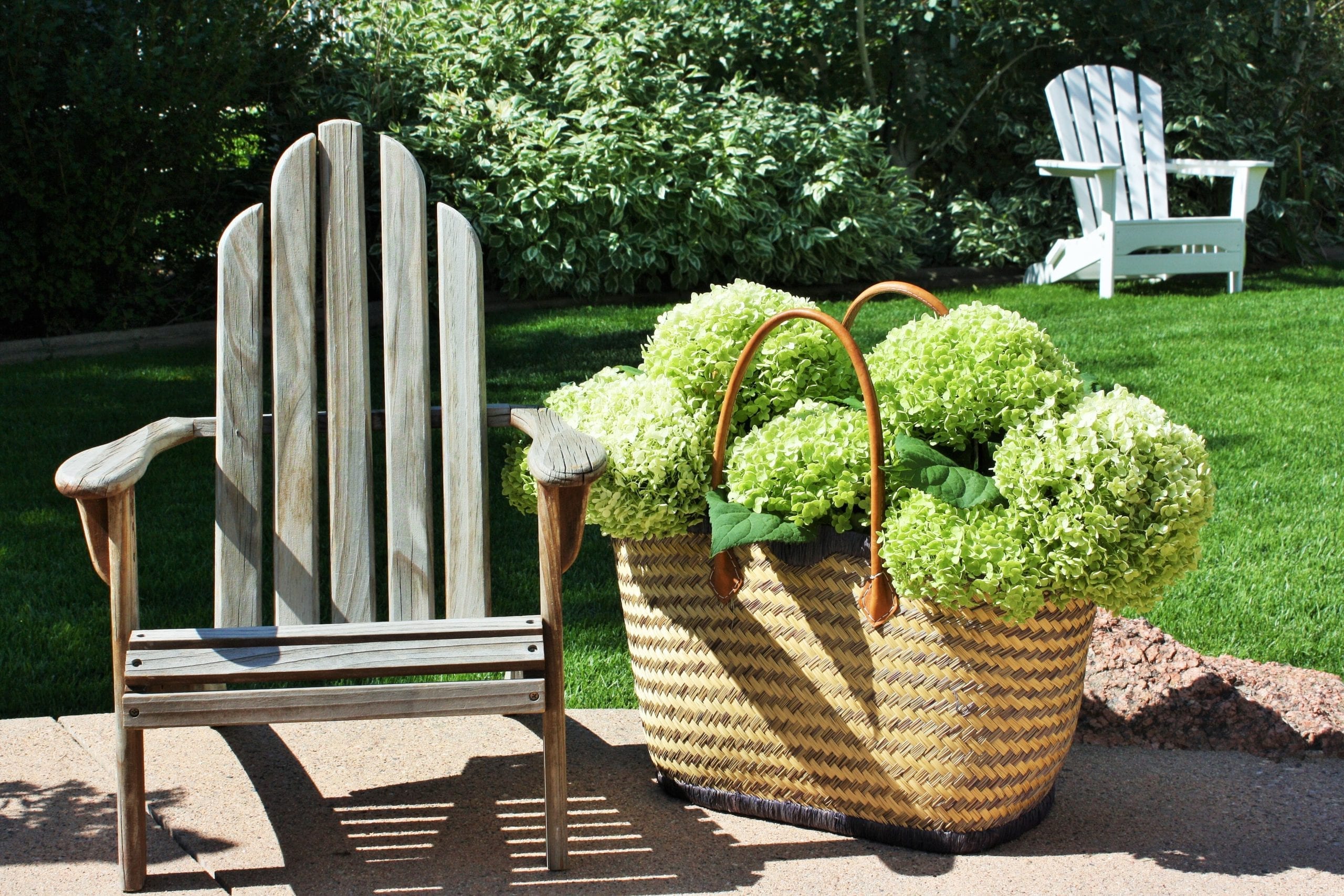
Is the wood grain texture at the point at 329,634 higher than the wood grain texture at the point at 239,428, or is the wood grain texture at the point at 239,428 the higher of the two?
the wood grain texture at the point at 239,428

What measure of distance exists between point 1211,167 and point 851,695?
6.85m

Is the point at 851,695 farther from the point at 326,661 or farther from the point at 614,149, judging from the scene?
the point at 614,149

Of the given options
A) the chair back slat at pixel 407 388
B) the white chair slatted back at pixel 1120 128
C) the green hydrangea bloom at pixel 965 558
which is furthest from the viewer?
the white chair slatted back at pixel 1120 128

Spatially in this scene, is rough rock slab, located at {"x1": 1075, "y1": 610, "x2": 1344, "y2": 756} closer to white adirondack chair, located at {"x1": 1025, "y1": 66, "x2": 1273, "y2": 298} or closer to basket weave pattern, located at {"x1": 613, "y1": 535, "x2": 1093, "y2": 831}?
basket weave pattern, located at {"x1": 613, "y1": 535, "x2": 1093, "y2": 831}

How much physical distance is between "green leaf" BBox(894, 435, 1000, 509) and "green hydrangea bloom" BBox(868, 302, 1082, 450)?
0.23 feet

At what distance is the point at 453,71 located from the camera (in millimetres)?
7605

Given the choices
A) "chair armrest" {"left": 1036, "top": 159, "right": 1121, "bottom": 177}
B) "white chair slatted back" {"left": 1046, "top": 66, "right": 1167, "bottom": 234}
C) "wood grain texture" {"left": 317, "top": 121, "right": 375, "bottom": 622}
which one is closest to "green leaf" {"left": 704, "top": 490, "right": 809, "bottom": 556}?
"wood grain texture" {"left": 317, "top": 121, "right": 375, "bottom": 622}

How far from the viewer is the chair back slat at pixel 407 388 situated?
249 cm

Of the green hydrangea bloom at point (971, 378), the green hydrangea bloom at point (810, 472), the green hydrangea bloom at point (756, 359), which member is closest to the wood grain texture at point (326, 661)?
the green hydrangea bloom at point (810, 472)

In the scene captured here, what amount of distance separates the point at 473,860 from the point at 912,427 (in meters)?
1.10

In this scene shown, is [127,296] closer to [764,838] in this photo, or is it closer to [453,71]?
[453,71]

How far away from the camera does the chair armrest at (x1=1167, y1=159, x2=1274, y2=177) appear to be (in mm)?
7660

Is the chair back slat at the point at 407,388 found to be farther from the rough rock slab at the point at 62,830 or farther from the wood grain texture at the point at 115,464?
the rough rock slab at the point at 62,830

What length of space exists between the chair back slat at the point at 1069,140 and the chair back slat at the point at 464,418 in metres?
6.01
